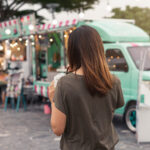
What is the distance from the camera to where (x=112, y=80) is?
200cm

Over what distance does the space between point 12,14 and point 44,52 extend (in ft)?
33.7

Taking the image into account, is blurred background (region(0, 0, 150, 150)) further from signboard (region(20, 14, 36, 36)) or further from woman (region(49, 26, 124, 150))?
woman (region(49, 26, 124, 150))

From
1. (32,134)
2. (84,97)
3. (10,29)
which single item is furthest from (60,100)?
(10,29)

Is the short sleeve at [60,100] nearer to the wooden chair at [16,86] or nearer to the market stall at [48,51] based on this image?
the market stall at [48,51]

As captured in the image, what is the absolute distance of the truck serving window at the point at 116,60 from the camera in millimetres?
7092

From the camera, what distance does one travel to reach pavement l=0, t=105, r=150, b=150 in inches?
227

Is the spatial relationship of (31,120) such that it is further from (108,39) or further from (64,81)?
(64,81)

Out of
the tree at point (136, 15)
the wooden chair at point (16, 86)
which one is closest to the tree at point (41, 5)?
the wooden chair at point (16, 86)

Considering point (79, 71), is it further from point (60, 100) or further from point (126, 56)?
point (126, 56)

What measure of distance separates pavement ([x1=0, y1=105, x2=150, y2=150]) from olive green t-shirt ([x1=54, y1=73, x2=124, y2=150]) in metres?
3.77

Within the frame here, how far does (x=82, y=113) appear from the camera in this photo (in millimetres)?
1933

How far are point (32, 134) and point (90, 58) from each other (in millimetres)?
5108

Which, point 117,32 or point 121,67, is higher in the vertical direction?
point 117,32

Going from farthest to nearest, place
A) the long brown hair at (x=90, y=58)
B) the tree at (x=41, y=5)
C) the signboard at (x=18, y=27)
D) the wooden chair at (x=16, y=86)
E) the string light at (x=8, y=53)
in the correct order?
the tree at (x=41, y=5)
the string light at (x=8, y=53)
the signboard at (x=18, y=27)
the wooden chair at (x=16, y=86)
the long brown hair at (x=90, y=58)
